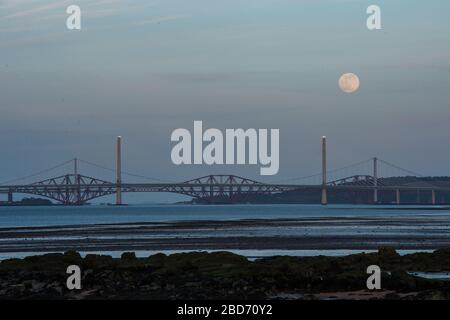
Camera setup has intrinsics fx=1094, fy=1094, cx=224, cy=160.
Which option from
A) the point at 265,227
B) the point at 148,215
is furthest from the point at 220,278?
the point at 148,215

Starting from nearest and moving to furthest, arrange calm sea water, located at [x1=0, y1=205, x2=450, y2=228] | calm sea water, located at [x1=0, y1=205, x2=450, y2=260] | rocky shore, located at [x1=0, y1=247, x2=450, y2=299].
A: rocky shore, located at [x1=0, y1=247, x2=450, y2=299] → calm sea water, located at [x1=0, y1=205, x2=450, y2=260] → calm sea water, located at [x1=0, y1=205, x2=450, y2=228]

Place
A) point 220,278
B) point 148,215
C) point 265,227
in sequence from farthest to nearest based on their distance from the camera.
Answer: point 148,215 < point 265,227 < point 220,278

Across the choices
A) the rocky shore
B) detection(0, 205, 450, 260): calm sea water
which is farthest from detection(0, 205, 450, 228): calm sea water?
the rocky shore

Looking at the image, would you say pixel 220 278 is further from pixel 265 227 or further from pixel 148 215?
pixel 148 215

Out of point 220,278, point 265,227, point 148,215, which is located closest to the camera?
point 220,278

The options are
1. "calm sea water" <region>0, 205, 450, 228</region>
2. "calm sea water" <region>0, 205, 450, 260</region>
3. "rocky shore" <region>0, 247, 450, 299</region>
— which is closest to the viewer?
"rocky shore" <region>0, 247, 450, 299</region>

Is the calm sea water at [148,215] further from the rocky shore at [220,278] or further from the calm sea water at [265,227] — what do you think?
the rocky shore at [220,278]

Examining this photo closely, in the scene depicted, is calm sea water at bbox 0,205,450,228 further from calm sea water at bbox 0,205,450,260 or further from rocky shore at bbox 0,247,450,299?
rocky shore at bbox 0,247,450,299

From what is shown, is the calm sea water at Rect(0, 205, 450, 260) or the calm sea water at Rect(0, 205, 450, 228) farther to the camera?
the calm sea water at Rect(0, 205, 450, 228)
